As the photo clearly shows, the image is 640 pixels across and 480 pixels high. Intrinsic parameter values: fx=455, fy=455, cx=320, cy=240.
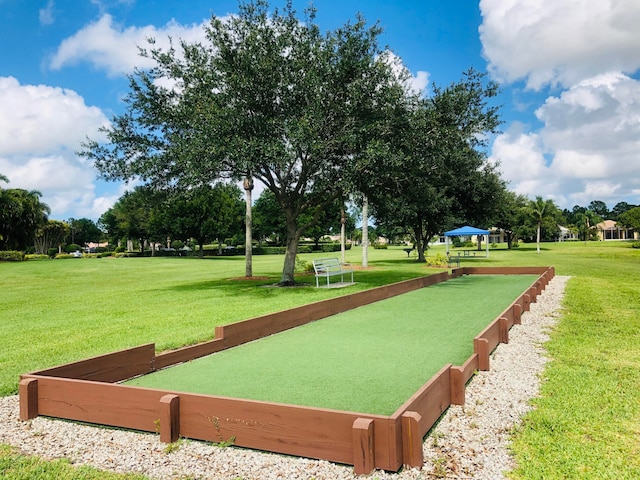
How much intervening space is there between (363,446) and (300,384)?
1.90 m

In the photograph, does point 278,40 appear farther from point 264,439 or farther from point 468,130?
point 264,439

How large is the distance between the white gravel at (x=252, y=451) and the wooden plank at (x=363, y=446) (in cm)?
8

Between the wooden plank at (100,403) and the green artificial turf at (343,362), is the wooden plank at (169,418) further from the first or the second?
the green artificial turf at (343,362)

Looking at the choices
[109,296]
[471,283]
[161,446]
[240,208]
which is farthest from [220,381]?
[240,208]

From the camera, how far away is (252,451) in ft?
10.9

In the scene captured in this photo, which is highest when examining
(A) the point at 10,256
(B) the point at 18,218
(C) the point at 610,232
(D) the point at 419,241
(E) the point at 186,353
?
(B) the point at 18,218

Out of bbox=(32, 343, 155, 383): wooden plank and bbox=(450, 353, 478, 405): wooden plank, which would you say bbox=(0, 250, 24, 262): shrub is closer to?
bbox=(32, 343, 155, 383): wooden plank

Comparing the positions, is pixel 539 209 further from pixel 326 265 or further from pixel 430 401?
pixel 430 401

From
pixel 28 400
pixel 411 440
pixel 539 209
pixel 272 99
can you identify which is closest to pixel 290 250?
pixel 272 99

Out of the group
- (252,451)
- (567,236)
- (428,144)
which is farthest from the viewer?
(567,236)

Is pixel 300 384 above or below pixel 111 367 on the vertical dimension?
below

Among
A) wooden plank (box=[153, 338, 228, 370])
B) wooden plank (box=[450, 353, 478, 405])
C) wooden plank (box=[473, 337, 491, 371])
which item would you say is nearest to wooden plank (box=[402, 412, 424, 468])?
wooden plank (box=[450, 353, 478, 405])

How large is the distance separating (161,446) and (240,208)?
59007 millimetres

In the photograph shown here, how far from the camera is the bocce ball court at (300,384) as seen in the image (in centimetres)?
308
